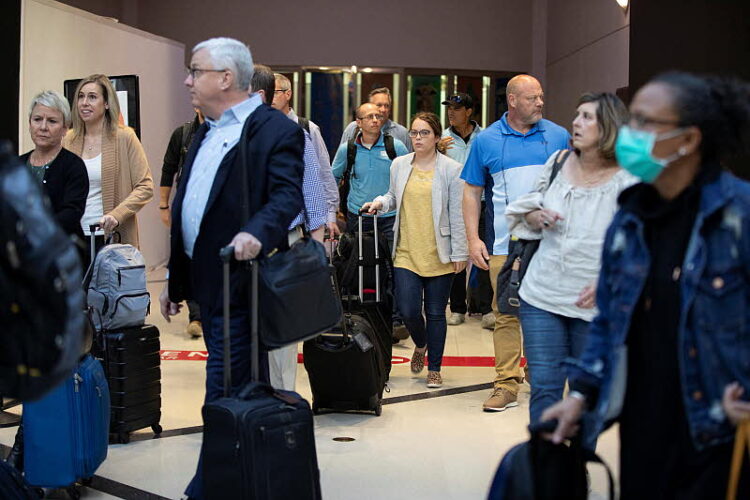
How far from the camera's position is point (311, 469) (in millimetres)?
3533

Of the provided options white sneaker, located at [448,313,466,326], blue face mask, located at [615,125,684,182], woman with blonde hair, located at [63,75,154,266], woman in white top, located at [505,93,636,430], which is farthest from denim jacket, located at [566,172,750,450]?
white sneaker, located at [448,313,466,326]

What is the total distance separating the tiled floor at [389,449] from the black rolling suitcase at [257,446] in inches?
35.1

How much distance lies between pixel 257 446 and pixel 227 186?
0.92 meters

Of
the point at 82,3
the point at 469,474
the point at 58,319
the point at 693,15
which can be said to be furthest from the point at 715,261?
the point at 82,3

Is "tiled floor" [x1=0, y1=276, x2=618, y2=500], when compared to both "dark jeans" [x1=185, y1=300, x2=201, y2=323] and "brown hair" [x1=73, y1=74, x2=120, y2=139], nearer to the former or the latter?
"dark jeans" [x1=185, y1=300, x2=201, y2=323]

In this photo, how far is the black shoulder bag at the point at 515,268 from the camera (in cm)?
408

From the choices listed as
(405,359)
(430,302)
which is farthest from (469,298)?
(430,302)

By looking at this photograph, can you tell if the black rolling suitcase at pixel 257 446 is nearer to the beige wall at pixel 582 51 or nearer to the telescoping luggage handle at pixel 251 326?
the telescoping luggage handle at pixel 251 326

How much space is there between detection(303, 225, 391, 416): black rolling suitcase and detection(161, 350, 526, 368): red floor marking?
159cm

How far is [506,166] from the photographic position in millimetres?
5801

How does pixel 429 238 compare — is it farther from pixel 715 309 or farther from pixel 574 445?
pixel 715 309

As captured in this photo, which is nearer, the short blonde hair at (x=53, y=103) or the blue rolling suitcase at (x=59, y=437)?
the blue rolling suitcase at (x=59, y=437)

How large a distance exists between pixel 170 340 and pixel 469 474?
3.97 meters

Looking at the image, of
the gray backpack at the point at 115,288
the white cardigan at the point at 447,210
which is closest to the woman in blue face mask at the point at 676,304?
the gray backpack at the point at 115,288
